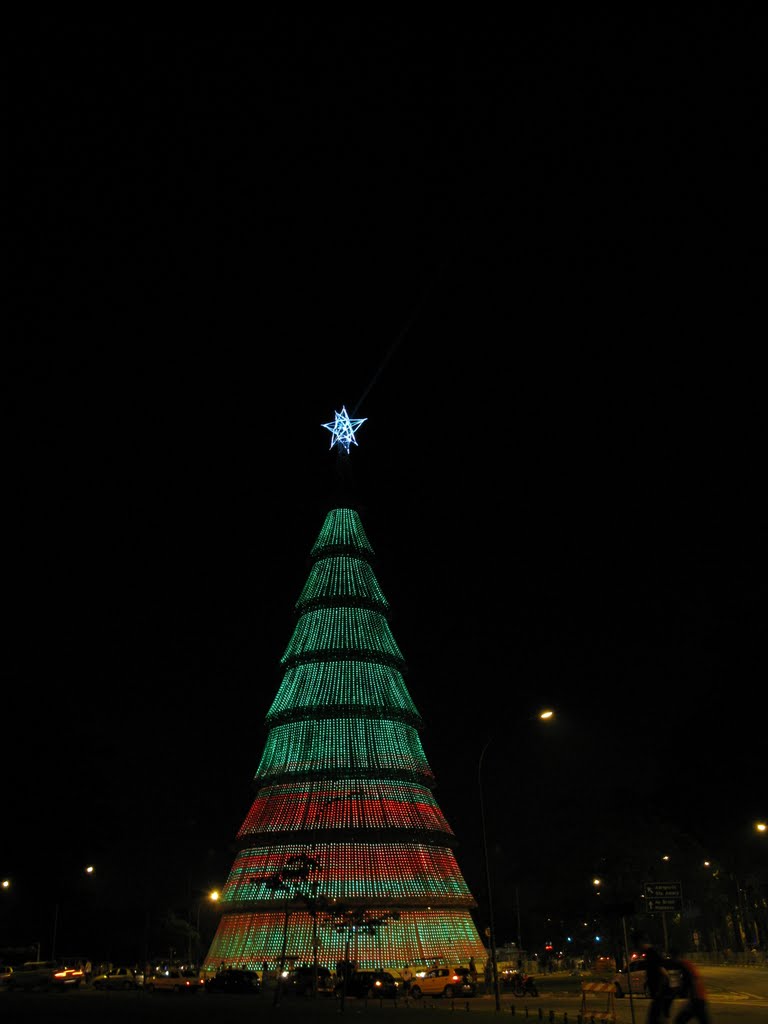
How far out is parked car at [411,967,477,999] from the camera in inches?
1422

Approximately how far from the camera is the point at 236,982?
3981 centimetres

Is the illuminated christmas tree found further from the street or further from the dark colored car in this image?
the street

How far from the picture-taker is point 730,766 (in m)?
34.4

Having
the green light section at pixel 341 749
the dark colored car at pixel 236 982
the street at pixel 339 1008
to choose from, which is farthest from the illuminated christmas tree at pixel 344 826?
the street at pixel 339 1008

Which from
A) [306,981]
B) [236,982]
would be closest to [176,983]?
[236,982]

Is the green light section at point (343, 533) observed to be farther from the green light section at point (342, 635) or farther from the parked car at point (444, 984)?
the parked car at point (444, 984)

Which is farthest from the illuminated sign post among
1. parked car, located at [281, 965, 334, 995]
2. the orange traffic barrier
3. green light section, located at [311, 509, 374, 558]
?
green light section, located at [311, 509, 374, 558]

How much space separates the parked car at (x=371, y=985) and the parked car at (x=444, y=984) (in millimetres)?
1191

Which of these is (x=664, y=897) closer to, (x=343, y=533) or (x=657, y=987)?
(x=657, y=987)

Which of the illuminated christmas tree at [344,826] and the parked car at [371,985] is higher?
the illuminated christmas tree at [344,826]

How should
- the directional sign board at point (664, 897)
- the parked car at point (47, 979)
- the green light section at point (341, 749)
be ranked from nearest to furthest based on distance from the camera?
the directional sign board at point (664, 897), the green light section at point (341, 749), the parked car at point (47, 979)

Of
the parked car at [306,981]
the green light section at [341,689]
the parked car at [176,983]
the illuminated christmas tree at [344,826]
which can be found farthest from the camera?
the green light section at [341,689]

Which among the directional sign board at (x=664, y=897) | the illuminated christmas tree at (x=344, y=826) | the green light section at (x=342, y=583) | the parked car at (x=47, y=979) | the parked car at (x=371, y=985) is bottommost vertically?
Answer: the parked car at (x=371, y=985)

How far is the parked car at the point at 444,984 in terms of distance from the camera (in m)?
36.1
